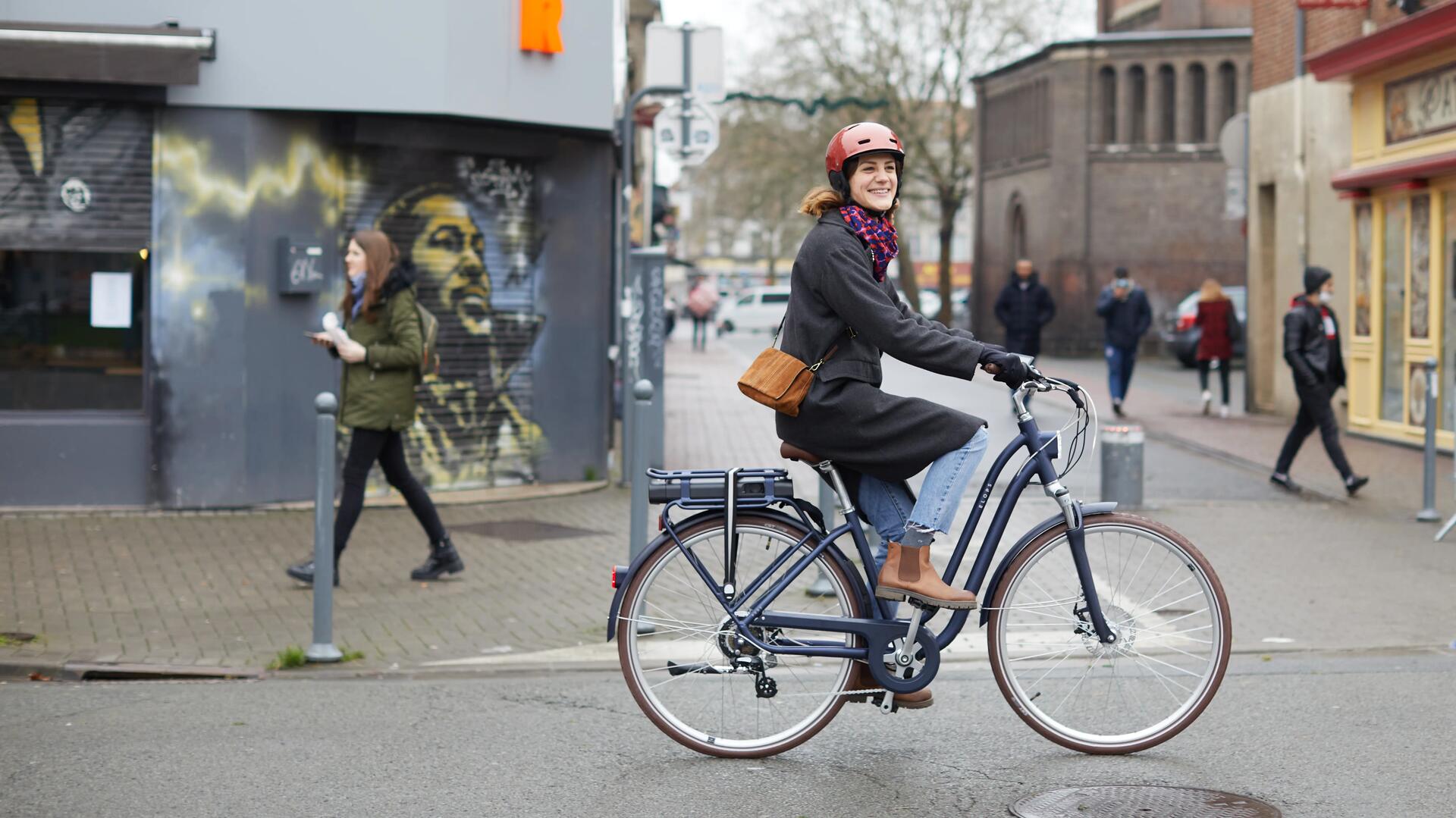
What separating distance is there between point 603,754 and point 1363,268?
14089 mm

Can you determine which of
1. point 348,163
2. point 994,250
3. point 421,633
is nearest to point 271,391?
point 348,163

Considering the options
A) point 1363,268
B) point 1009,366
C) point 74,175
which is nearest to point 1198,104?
point 1363,268

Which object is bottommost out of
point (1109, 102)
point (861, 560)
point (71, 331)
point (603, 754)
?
point (603, 754)

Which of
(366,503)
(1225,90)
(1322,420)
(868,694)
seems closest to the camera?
(868,694)

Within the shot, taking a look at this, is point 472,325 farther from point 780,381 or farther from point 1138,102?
point 1138,102

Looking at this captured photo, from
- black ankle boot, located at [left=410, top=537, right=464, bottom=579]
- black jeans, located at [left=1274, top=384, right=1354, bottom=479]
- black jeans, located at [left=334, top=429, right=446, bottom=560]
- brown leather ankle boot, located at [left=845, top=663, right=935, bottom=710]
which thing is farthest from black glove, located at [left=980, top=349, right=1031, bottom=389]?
black jeans, located at [left=1274, top=384, right=1354, bottom=479]

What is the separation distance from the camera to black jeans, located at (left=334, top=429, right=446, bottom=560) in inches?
333

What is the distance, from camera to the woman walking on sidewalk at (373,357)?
326 inches

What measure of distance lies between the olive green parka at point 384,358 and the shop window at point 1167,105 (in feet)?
121

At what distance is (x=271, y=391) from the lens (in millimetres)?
11516

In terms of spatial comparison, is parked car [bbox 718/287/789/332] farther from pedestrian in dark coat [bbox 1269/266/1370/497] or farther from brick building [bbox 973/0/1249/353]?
pedestrian in dark coat [bbox 1269/266/1370/497]

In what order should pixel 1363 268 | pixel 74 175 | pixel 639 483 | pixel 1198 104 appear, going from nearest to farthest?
pixel 639 483 < pixel 74 175 < pixel 1363 268 < pixel 1198 104

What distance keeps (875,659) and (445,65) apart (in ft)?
24.3

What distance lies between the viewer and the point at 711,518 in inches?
204
